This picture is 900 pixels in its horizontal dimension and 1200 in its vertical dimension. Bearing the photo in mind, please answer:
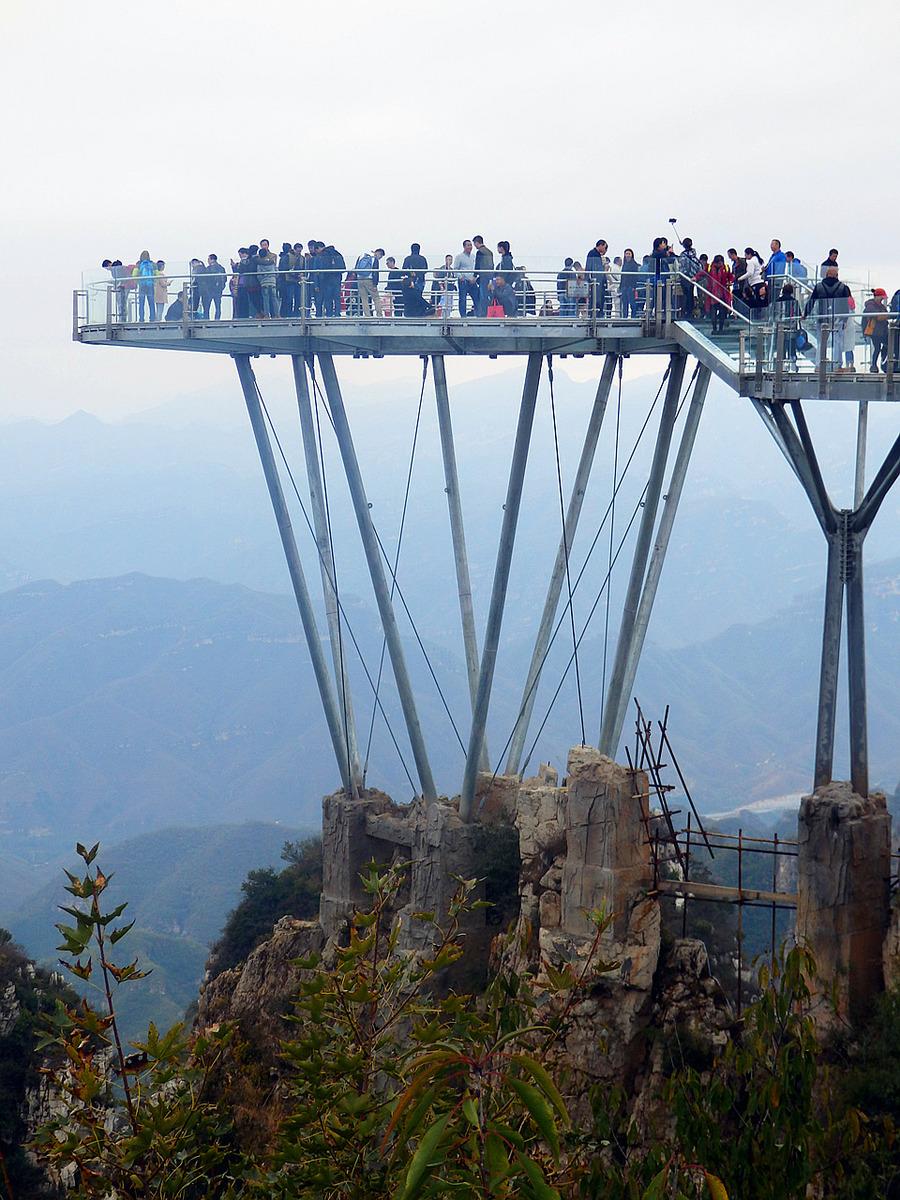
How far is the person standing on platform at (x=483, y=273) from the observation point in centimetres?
2673

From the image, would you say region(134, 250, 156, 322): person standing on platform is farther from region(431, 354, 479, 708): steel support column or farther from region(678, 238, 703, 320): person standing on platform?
region(678, 238, 703, 320): person standing on platform

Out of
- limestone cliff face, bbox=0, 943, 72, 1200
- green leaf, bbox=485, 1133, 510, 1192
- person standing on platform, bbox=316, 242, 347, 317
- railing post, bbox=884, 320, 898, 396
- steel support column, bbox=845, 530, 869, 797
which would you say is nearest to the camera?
green leaf, bbox=485, 1133, 510, 1192

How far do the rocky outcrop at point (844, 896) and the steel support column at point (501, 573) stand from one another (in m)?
7.78

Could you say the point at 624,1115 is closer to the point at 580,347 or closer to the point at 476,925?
the point at 476,925

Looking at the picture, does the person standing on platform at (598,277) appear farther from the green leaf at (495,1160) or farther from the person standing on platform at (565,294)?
the green leaf at (495,1160)

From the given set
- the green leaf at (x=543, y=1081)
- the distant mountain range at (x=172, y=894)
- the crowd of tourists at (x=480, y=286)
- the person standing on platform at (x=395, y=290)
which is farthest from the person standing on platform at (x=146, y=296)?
the distant mountain range at (x=172, y=894)

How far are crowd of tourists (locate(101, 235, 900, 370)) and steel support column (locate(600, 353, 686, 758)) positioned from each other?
1389 mm

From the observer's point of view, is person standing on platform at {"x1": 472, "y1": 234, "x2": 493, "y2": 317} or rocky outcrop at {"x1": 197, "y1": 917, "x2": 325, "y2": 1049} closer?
person standing on platform at {"x1": 472, "y1": 234, "x2": 493, "y2": 317}

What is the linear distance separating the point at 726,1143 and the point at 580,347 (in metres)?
14.8

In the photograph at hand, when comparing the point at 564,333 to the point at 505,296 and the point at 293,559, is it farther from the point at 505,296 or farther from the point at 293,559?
the point at 293,559

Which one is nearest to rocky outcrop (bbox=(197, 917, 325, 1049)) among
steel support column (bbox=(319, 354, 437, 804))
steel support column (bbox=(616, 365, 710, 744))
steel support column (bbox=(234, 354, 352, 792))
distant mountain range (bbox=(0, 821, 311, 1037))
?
steel support column (bbox=(234, 354, 352, 792))

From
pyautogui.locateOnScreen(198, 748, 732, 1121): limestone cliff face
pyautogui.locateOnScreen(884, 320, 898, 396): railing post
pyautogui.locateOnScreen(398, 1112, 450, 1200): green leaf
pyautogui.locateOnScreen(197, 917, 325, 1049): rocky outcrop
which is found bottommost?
pyautogui.locateOnScreen(197, 917, 325, 1049): rocky outcrop

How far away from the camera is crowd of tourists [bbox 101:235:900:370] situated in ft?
74.7

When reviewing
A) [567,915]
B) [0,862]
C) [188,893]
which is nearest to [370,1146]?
[567,915]
